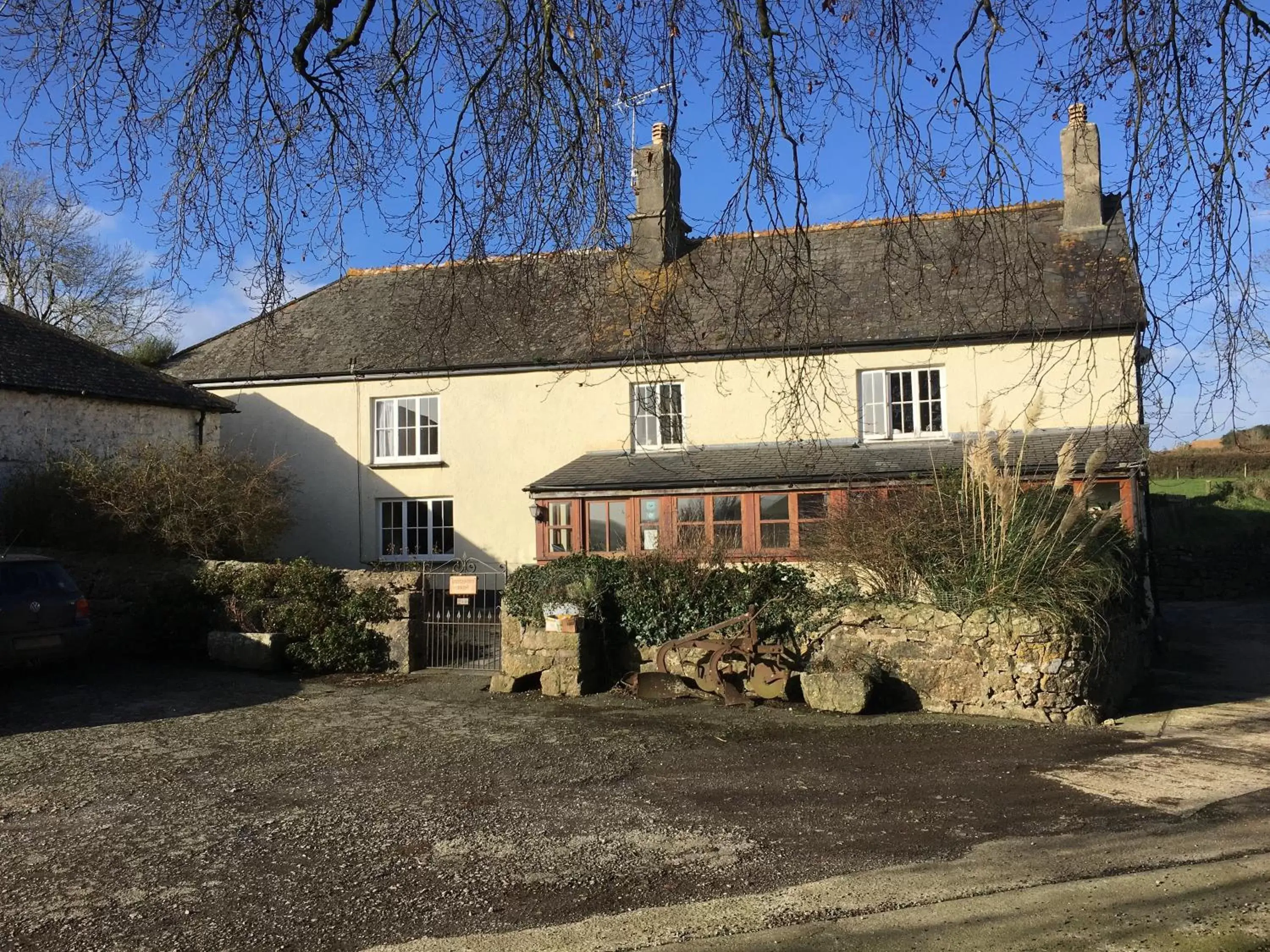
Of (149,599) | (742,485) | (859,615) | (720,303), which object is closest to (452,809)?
(859,615)

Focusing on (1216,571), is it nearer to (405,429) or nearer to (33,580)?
(405,429)

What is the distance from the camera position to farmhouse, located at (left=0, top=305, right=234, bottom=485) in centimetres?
1616

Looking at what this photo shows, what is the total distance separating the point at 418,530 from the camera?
2084 cm

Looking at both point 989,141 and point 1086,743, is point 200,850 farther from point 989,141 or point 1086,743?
point 1086,743

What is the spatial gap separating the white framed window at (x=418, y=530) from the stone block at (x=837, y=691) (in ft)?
40.1

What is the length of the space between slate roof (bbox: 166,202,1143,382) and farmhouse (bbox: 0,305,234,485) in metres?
1.79

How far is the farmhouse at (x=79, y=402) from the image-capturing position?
16156 mm

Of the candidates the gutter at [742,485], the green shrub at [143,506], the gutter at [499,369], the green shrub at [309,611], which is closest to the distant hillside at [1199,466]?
the gutter at [499,369]

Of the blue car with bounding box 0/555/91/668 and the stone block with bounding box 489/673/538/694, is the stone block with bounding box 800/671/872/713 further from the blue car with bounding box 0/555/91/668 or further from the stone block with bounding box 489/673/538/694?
the blue car with bounding box 0/555/91/668

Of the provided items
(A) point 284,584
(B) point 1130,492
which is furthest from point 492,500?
(B) point 1130,492

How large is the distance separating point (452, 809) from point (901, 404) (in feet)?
45.6

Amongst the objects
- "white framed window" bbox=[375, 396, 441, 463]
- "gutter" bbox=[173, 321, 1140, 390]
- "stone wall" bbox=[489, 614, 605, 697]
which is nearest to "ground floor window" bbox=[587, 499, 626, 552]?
"gutter" bbox=[173, 321, 1140, 390]

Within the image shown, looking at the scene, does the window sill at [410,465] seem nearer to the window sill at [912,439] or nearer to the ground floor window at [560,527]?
the ground floor window at [560,527]

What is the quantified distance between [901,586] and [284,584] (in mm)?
7948
